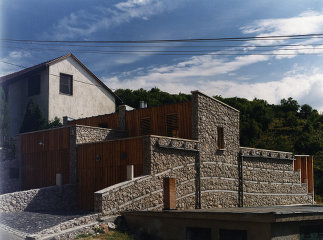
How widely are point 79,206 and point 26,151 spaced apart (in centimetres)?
689

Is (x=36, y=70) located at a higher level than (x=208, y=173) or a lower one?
higher

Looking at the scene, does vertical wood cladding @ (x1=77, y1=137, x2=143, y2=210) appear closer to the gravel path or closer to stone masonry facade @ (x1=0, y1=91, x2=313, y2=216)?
stone masonry facade @ (x1=0, y1=91, x2=313, y2=216)

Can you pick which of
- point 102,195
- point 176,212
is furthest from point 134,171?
point 176,212

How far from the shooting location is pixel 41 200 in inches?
882

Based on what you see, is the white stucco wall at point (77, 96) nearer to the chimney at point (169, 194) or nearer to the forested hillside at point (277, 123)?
the forested hillside at point (277, 123)

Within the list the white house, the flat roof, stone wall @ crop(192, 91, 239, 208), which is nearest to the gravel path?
the flat roof

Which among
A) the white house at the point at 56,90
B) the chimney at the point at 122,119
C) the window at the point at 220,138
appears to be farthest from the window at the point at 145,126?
the white house at the point at 56,90

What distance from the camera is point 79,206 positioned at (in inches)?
920

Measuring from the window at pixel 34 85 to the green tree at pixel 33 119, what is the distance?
1.84 m

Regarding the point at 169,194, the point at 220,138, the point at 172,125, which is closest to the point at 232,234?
the point at 169,194

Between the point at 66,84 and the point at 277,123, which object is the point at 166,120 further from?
the point at 277,123

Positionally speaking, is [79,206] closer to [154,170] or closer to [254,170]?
[154,170]

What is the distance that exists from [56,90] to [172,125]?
13.0 m

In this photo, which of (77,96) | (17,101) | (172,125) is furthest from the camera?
(17,101)
